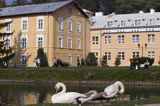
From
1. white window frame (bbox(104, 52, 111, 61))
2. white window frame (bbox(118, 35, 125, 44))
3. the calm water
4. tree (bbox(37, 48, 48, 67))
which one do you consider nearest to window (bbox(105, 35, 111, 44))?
white window frame (bbox(104, 52, 111, 61))

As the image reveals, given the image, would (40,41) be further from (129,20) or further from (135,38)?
(129,20)

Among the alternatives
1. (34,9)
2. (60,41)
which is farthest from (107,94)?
(34,9)

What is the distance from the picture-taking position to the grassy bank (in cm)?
4456

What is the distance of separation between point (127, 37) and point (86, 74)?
3318 cm

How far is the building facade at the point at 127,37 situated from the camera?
7731 centimetres

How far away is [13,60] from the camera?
2830 inches

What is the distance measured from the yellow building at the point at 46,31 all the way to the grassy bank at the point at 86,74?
632 inches

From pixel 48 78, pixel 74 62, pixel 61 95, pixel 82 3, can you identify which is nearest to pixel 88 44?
pixel 74 62

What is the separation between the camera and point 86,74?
4750 centimetres

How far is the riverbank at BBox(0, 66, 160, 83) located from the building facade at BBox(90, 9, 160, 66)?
29.2 m

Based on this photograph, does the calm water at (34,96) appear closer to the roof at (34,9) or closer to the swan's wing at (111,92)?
the swan's wing at (111,92)

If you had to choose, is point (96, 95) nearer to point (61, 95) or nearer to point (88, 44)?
point (61, 95)

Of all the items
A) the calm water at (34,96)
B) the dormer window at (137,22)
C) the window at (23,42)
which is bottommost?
the calm water at (34,96)

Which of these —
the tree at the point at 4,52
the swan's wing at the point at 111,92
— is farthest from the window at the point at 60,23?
the swan's wing at the point at 111,92
